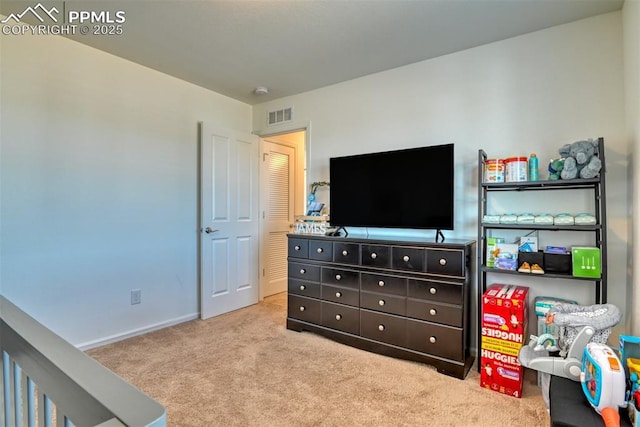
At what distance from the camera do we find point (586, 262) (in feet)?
6.46

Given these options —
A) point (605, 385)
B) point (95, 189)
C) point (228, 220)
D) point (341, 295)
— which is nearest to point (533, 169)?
point (605, 385)

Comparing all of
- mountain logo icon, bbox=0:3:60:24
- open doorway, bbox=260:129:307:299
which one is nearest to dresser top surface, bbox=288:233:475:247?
open doorway, bbox=260:129:307:299

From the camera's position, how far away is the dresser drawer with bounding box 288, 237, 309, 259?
303cm

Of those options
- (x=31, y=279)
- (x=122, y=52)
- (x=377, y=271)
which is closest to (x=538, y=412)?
(x=377, y=271)

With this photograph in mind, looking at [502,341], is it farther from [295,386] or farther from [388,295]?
[295,386]

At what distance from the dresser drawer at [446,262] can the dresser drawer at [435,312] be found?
0.23 m

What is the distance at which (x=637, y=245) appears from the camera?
1820mm

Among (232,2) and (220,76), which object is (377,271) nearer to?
(232,2)

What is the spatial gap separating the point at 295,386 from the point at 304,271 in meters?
1.08

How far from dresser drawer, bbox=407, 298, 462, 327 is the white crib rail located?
6.78ft

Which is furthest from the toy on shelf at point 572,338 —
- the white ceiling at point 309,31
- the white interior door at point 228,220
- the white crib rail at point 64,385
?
the white interior door at point 228,220

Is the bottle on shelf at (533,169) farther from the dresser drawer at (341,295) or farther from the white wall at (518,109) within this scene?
the dresser drawer at (341,295)

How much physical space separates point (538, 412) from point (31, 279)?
11.5ft

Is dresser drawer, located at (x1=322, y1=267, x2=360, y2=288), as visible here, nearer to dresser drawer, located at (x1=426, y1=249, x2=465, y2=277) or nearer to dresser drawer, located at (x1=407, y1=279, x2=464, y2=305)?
dresser drawer, located at (x1=407, y1=279, x2=464, y2=305)
